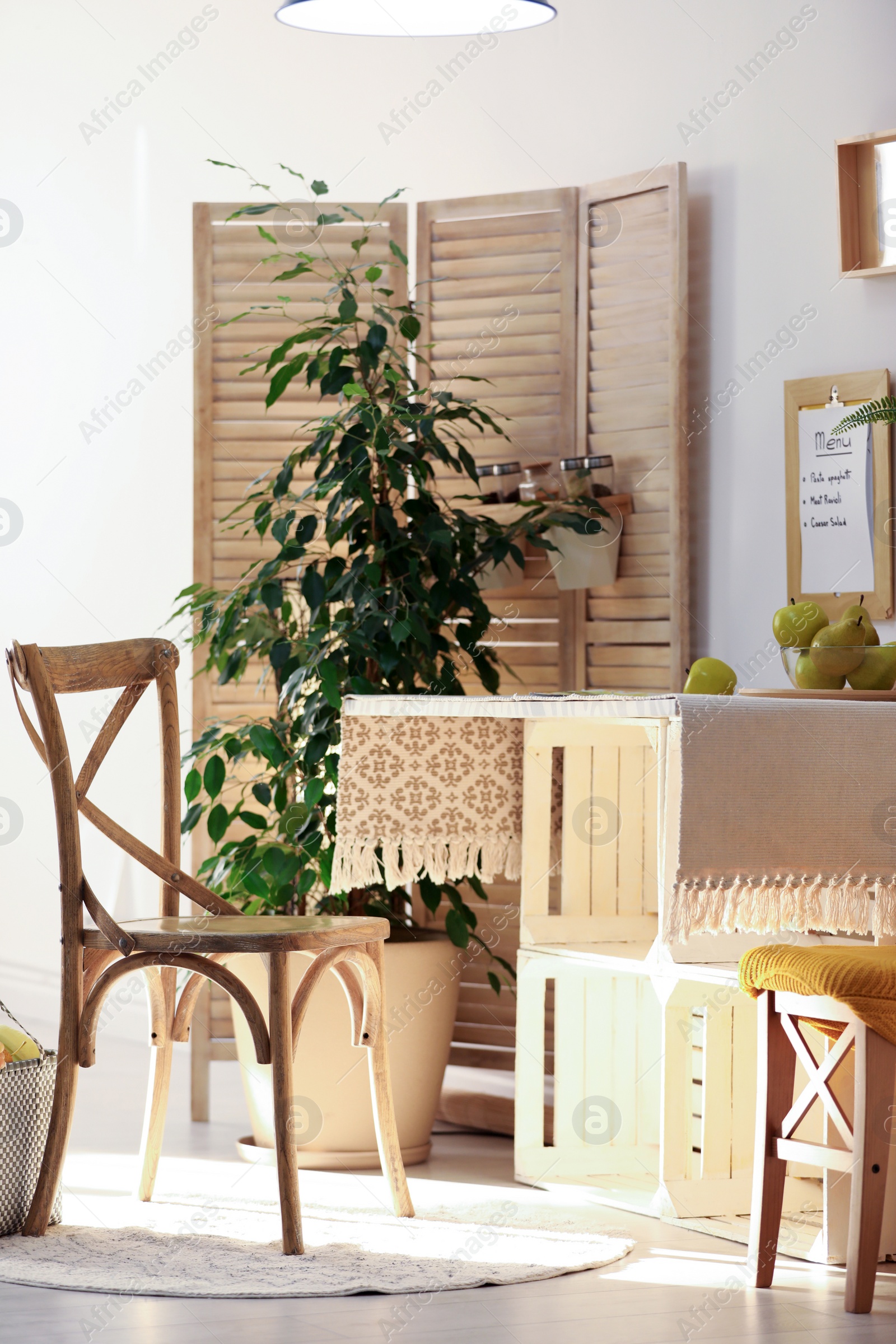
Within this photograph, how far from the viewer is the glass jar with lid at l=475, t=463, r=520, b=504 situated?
3266mm

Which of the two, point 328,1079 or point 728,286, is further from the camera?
point 728,286

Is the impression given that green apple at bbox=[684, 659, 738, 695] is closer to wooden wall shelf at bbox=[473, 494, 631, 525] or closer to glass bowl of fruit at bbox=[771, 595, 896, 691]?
glass bowl of fruit at bbox=[771, 595, 896, 691]

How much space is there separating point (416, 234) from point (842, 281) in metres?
0.90

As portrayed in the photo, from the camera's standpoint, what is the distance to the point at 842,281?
3.01m

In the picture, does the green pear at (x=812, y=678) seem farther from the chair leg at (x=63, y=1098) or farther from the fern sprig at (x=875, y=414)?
the chair leg at (x=63, y=1098)

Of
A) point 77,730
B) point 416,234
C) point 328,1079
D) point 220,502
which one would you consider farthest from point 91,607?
point 328,1079

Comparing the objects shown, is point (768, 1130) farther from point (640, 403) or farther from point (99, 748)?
point (640, 403)

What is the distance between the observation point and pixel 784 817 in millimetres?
2270

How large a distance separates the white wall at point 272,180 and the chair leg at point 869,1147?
3.91ft

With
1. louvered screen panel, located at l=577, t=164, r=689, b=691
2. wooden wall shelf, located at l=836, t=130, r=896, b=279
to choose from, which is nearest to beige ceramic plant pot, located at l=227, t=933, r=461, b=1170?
louvered screen panel, located at l=577, t=164, r=689, b=691

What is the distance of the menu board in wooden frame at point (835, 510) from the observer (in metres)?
2.92

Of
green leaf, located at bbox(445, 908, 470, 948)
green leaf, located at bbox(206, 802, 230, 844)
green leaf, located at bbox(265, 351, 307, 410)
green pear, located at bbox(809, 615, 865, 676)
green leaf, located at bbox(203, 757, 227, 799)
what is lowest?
green leaf, located at bbox(445, 908, 470, 948)

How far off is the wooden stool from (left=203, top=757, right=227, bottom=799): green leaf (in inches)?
45.8

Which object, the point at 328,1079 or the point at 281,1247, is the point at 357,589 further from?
the point at 281,1247
